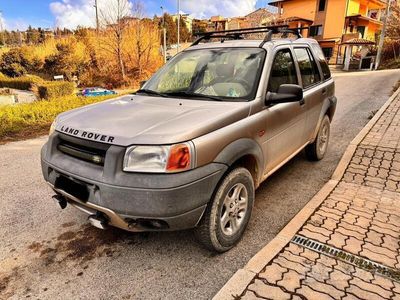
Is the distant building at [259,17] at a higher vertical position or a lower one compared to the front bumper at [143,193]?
higher

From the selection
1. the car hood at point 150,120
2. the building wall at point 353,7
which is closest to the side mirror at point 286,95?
the car hood at point 150,120

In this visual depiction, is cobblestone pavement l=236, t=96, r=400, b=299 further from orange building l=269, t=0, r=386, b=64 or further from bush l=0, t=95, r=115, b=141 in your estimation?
orange building l=269, t=0, r=386, b=64

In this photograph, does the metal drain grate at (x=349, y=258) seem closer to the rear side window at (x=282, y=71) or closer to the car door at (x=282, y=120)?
the car door at (x=282, y=120)

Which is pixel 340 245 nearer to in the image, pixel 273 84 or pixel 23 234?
pixel 273 84

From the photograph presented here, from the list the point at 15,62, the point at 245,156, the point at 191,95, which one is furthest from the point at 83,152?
the point at 15,62

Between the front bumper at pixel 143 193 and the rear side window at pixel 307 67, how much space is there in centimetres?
238

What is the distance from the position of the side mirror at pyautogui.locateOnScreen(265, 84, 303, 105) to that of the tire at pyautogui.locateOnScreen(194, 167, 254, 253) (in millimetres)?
842

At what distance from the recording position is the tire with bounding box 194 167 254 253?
98.3 inches

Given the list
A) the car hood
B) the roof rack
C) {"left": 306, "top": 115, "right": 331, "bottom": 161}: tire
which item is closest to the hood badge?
the car hood

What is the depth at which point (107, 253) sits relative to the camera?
2803mm

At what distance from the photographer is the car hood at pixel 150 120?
229cm

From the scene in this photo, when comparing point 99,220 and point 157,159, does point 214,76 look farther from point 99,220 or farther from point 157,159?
point 99,220

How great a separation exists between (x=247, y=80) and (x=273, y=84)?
1.12 ft

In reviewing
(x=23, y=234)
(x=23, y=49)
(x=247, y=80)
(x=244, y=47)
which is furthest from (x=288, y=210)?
(x=23, y=49)
